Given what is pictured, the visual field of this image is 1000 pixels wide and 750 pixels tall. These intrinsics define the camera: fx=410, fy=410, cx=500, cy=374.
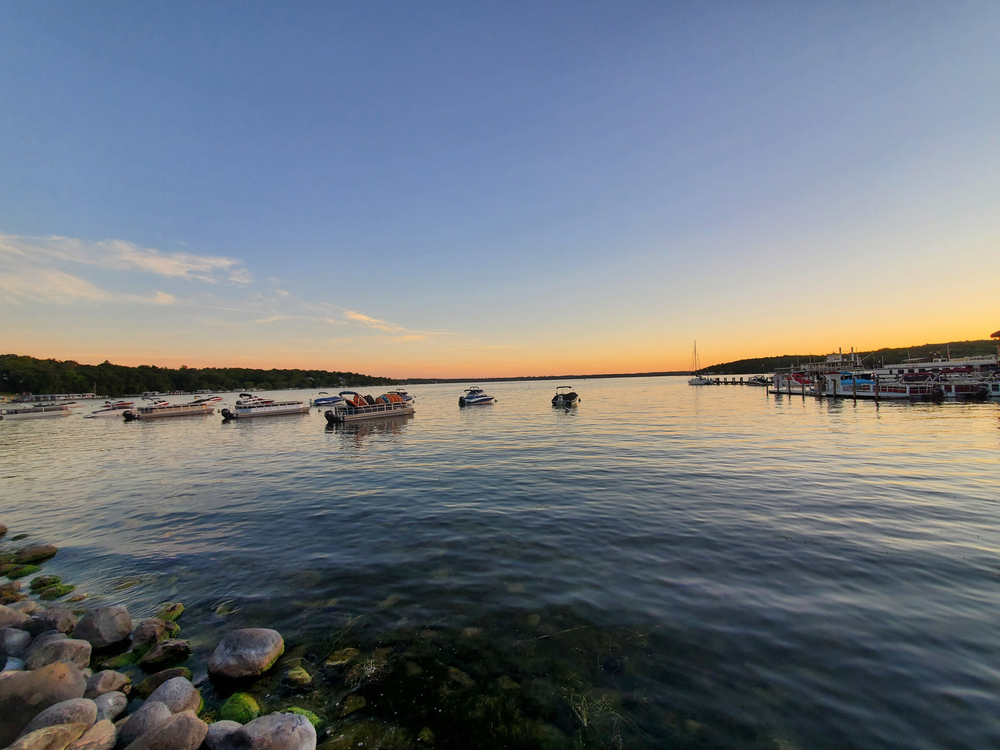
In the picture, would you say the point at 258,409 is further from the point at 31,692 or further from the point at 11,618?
→ the point at 31,692

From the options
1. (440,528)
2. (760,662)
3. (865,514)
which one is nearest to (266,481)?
(440,528)

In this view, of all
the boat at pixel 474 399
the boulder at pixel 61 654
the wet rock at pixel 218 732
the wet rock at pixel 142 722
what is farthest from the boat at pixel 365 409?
the wet rock at pixel 218 732

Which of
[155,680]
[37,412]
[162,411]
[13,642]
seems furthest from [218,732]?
[37,412]

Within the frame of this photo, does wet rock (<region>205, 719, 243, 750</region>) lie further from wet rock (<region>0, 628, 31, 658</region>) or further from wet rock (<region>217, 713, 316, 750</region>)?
wet rock (<region>0, 628, 31, 658</region>)

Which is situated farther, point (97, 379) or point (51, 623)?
point (97, 379)

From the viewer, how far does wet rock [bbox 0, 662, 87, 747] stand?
15.3 feet

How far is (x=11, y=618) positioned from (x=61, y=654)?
218cm

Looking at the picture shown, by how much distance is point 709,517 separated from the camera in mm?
12008

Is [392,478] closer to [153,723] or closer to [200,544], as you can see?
[200,544]

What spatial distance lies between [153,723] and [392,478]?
14.7 m

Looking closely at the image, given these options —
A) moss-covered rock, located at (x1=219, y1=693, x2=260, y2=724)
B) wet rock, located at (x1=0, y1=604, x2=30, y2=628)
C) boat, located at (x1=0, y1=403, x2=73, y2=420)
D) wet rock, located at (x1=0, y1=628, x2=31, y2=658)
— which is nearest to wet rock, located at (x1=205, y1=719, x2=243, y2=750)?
moss-covered rock, located at (x1=219, y1=693, x2=260, y2=724)

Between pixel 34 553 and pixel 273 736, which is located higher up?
pixel 273 736

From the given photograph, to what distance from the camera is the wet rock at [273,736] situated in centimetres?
432

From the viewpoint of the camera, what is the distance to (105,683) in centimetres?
554
